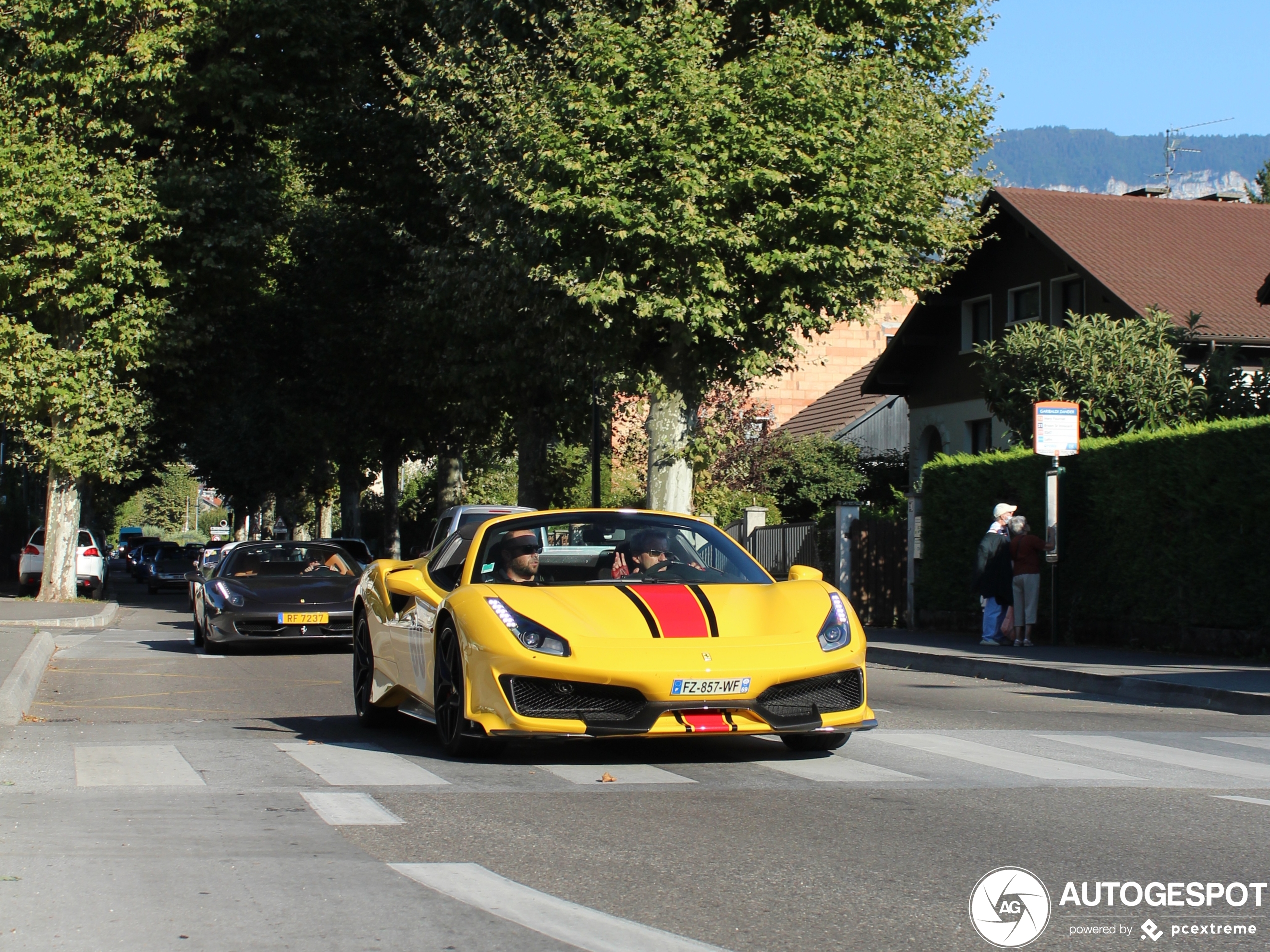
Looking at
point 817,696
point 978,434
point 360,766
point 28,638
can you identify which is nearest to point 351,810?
point 360,766

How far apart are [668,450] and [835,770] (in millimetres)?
17424

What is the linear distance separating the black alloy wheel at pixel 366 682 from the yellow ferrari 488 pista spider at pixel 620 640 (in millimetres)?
728

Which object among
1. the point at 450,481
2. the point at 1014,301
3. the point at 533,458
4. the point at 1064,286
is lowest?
the point at 450,481

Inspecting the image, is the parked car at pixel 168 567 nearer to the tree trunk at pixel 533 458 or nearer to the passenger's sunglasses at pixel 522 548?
the tree trunk at pixel 533 458

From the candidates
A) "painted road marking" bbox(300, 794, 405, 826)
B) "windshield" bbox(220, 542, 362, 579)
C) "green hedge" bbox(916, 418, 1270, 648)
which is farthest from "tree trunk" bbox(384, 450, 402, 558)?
"painted road marking" bbox(300, 794, 405, 826)

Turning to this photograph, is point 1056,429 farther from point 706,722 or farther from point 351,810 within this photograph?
point 351,810

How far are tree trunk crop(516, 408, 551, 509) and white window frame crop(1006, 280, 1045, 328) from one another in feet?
34.1

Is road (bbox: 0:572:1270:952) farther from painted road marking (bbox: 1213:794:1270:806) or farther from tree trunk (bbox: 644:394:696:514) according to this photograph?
tree trunk (bbox: 644:394:696:514)

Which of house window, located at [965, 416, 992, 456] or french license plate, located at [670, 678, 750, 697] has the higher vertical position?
house window, located at [965, 416, 992, 456]

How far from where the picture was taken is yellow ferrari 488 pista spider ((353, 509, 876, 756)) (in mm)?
7910

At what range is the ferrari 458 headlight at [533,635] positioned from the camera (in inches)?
313

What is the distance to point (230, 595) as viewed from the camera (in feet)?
59.7

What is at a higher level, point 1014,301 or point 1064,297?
point 1014,301

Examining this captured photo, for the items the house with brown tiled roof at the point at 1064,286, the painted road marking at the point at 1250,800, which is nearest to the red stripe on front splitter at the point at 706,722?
the painted road marking at the point at 1250,800
